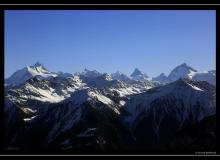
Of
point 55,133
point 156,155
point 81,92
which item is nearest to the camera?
point 156,155

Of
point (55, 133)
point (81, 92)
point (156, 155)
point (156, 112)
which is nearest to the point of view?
point (156, 155)

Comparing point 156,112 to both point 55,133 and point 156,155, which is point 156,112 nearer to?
point 55,133

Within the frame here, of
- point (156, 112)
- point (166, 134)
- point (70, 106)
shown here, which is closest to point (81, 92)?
point (70, 106)

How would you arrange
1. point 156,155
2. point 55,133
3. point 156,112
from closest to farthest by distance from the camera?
point 156,155, point 55,133, point 156,112
